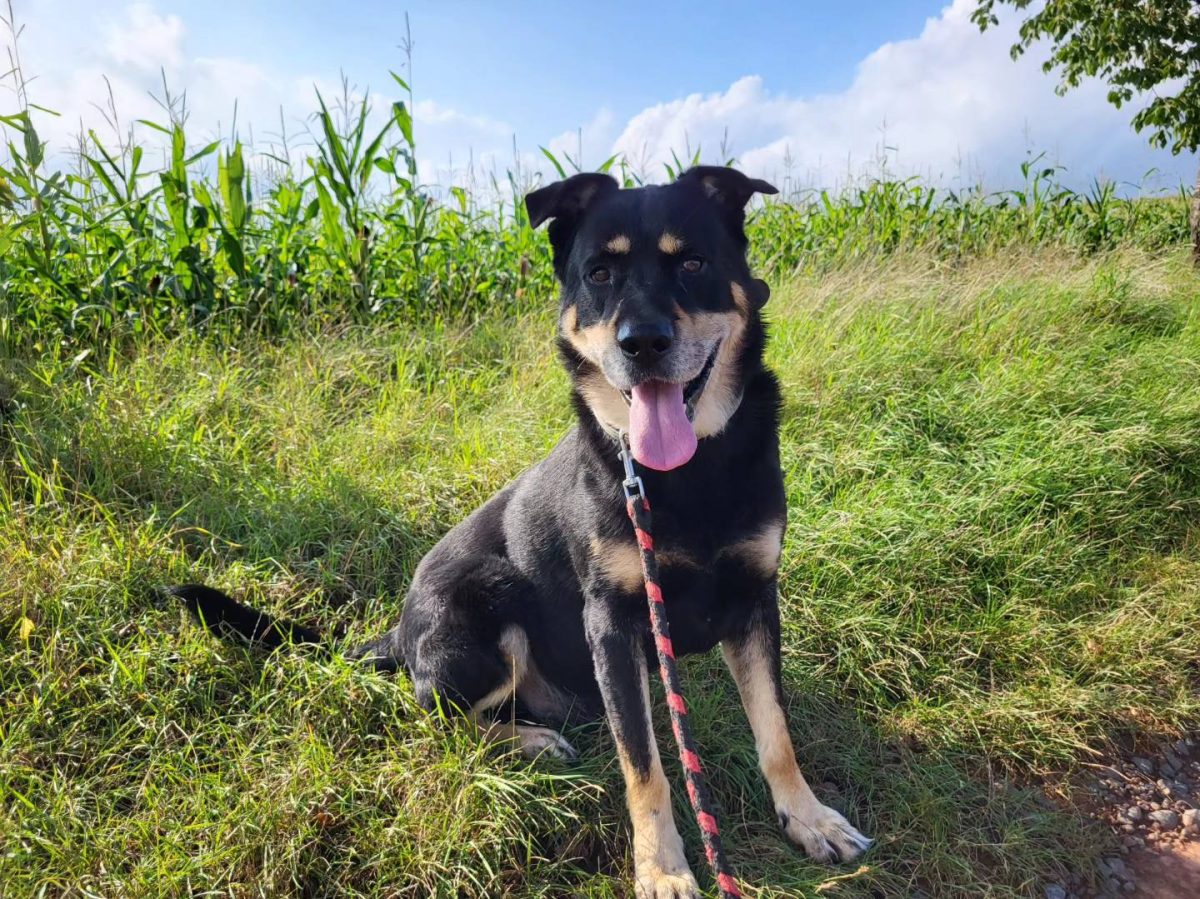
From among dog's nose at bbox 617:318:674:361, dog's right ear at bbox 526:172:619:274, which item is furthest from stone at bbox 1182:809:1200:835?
dog's right ear at bbox 526:172:619:274

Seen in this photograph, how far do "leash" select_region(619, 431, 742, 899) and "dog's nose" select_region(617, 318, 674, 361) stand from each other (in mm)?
295

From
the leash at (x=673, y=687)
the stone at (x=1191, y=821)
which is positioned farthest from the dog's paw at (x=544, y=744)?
the stone at (x=1191, y=821)

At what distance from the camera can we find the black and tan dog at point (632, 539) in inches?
88.9

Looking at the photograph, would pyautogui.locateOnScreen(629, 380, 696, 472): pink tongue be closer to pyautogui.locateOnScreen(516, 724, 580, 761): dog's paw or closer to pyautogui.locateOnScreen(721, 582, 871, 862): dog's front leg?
pyautogui.locateOnScreen(721, 582, 871, 862): dog's front leg

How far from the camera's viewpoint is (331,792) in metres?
2.31

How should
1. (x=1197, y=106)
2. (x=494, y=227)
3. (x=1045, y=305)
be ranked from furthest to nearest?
(x=1197, y=106) → (x=494, y=227) → (x=1045, y=305)

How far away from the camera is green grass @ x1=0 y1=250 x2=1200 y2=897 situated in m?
2.27

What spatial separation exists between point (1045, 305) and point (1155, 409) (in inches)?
67.3

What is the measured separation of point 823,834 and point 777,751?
0.26 metres

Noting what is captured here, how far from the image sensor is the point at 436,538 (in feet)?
12.1

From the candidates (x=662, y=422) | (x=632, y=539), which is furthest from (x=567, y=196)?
(x=632, y=539)

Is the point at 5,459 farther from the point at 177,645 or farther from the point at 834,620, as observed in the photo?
the point at 834,620

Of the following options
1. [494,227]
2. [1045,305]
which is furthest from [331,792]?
[494,227]

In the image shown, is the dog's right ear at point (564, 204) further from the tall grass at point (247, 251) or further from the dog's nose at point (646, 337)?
the tall grass at point (247, 251)
